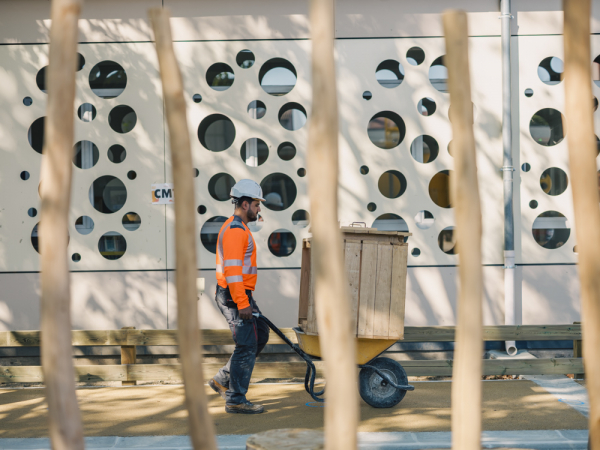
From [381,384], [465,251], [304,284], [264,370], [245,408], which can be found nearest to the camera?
[465,251]

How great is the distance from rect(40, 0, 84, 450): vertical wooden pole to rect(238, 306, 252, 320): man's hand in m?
3.29

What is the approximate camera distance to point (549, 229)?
26.6ft

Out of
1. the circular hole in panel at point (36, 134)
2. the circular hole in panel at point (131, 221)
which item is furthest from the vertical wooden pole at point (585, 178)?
the circular hole in panel at point (36, 134)

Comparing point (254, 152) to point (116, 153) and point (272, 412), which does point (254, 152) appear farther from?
point (272, 412)

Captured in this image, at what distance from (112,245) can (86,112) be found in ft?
5.74

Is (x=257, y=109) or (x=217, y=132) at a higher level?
(x=257, y=109)

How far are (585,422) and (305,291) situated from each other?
8.81 ft

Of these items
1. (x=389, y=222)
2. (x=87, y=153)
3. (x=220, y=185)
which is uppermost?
(x=87, y=153)

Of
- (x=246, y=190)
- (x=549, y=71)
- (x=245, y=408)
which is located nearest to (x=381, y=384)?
(x=245, y=408)

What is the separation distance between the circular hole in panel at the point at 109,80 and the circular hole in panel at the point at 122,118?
0.62ft

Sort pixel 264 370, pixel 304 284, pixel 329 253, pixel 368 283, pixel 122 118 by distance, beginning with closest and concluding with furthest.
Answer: pixel 329 253
pixel 368 283
pixel 304 284
pixel 264 370
pixel 122 118

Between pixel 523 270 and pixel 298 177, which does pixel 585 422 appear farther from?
pixel 298 177

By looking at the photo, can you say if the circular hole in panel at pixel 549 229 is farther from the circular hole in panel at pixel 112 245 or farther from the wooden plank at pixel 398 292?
the circular hole in panel at pixel 112 245

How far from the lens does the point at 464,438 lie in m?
2.29
